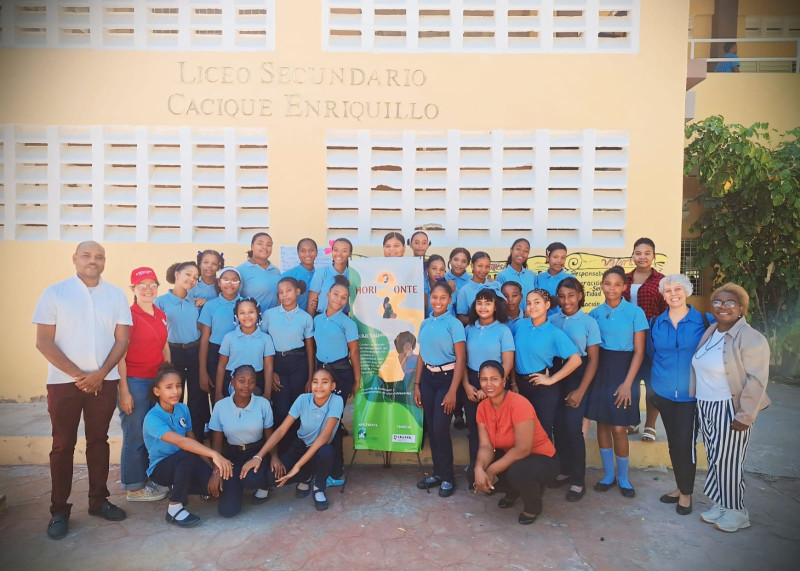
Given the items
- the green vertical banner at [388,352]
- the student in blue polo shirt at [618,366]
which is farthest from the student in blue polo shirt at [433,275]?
the student in blue polo shirt at [618,366]

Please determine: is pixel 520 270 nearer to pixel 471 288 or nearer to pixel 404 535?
pixel 471 288

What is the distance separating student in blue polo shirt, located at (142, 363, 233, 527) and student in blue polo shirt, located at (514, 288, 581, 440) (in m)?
2.33

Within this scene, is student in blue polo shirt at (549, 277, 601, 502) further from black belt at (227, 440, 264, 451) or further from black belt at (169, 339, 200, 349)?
black belt at (169, 339, 200, 349)

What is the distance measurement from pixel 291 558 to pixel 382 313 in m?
1.98

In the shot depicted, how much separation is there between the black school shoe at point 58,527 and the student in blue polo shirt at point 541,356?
3.40 m

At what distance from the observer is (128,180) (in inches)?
248

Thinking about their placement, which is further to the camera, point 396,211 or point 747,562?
point 396,211

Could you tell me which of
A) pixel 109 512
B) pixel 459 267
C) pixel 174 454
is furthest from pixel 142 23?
pixel 109 512

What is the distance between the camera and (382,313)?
14.7 feet

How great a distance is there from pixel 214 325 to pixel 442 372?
6.37 ft

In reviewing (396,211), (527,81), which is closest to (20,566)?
(396,211)

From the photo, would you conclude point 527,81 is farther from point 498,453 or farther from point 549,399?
point 498,453

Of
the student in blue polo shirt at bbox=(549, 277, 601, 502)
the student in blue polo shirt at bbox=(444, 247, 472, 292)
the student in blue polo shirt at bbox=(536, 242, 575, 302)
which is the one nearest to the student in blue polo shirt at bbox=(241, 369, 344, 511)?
the student in blue polo shirt at bbox=(444, 247, 472, 292)

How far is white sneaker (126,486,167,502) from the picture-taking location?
4008 millimetres
